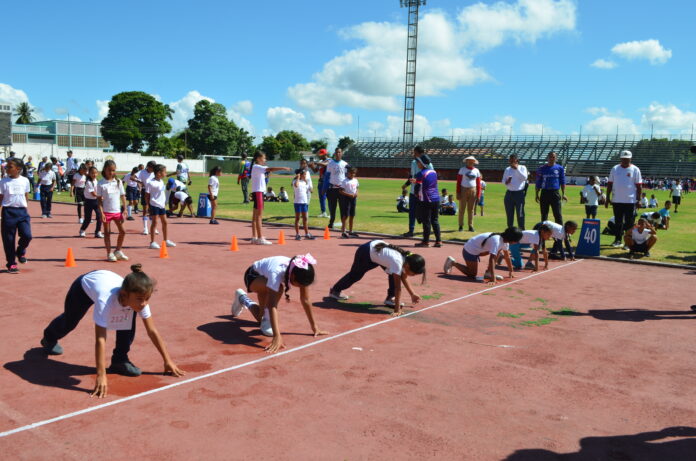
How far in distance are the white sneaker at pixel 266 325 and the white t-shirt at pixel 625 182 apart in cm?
966

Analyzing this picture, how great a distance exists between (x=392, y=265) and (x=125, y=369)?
11.2 ft

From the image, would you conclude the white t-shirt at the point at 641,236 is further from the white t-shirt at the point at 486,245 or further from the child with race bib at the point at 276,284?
the child with race bib at the point at 276,284

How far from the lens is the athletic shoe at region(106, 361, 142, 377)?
4844 millimetres

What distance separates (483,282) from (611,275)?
9.07 feet

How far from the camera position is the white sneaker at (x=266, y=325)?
6.19 meters

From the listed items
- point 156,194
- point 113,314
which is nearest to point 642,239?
point 156,194

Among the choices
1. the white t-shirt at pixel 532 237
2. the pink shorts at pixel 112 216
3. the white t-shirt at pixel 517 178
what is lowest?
the white t-shirt at pixel 532 237

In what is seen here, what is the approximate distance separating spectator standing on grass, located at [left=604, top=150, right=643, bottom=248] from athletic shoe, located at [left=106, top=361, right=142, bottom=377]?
37.2 feet

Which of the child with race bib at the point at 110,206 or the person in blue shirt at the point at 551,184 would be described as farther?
the person in blue shirt at the point at 551,184

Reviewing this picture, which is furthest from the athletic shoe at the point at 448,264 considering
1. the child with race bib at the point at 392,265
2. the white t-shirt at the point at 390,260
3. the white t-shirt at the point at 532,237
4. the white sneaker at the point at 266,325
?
the white sneaker at the point at 266,325

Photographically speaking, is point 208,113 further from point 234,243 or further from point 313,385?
point 313,385

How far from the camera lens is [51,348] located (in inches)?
209

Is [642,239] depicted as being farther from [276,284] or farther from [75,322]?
[75,322]

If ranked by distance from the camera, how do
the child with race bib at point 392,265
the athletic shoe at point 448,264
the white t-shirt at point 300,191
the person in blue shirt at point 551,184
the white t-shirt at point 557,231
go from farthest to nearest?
the white t-shirt at point 300,191 → the person in blue shirt at point 551,184 → the white t-shirt at point 557,231 → the athletic shoe at point 448,264 → the child with race bib at point 392,265
